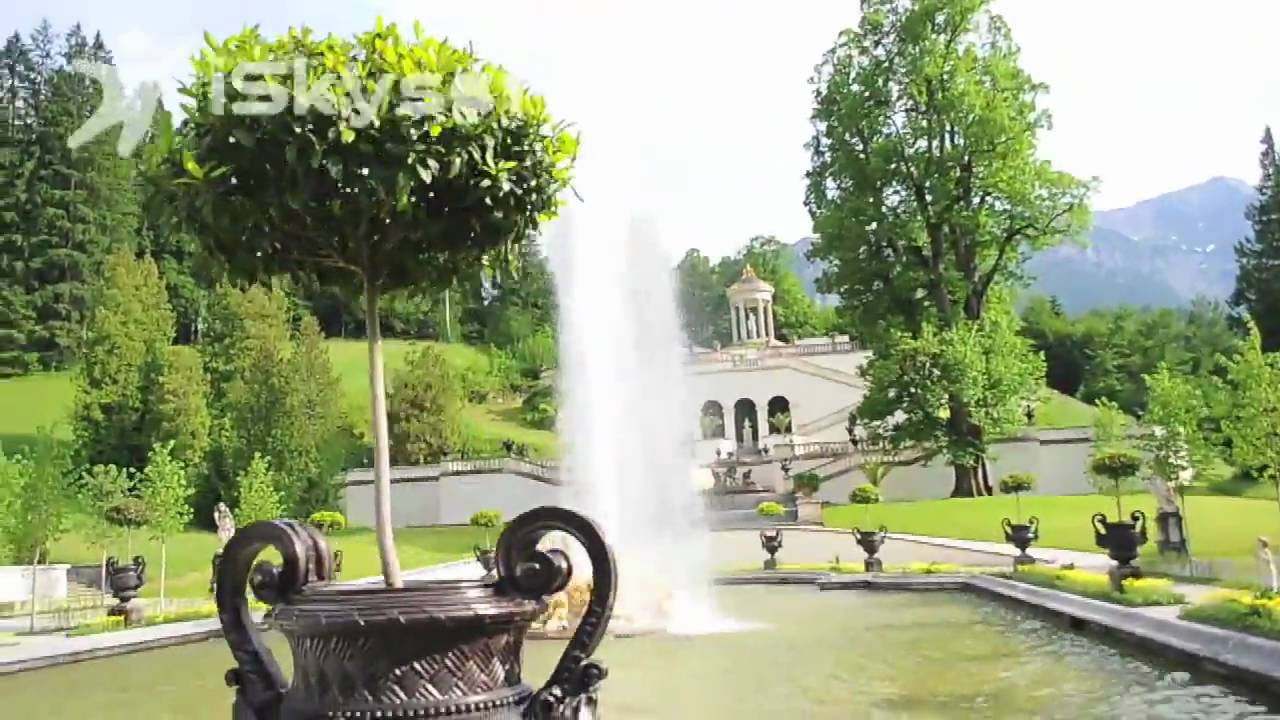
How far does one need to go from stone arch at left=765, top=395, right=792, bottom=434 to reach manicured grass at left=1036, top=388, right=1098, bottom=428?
12705mm

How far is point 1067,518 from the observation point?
26.5 meters

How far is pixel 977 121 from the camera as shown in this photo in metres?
30.6

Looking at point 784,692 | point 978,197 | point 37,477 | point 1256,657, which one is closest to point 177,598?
point 37,477

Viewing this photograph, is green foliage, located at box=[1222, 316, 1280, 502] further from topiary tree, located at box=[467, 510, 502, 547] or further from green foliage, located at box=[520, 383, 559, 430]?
green foliage, located at box=[520, 383, 559, 430]

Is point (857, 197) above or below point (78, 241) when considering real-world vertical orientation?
below

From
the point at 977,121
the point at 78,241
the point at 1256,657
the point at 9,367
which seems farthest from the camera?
the point at 78,241

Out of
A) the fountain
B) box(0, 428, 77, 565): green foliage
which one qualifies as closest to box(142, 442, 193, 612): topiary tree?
box(0, 428, 77, 565): green foliage

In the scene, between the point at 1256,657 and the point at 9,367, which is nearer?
the point at 1256,657

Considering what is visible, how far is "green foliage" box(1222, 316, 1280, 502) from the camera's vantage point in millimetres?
12312

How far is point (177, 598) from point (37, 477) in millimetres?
4947

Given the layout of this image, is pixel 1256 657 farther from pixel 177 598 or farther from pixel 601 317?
pixel 177 598

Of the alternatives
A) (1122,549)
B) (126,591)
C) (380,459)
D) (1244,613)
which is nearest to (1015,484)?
(1122,549)

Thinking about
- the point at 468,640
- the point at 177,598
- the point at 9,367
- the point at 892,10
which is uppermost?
the point at 892,10

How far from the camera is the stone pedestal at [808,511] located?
3236cm
